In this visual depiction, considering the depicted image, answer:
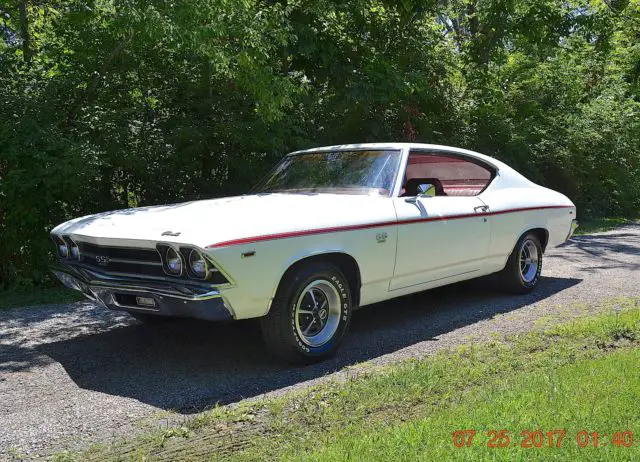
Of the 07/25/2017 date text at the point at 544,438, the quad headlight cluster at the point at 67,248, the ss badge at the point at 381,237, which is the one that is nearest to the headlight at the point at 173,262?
the quad headlight cluster at the point at 67,248

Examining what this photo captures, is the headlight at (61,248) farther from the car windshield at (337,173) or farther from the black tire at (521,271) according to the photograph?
the black tire at (521,271)

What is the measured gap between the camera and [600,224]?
1612cm

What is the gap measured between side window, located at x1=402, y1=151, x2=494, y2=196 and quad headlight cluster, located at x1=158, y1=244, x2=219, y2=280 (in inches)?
99.9

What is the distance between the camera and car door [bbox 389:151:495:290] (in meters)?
5.69

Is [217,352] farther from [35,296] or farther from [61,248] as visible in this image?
[35,296]

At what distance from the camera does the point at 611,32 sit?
1777 cm

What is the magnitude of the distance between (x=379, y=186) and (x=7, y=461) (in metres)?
3.49

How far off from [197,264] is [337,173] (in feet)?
6.74

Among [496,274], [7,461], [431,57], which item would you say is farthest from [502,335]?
[431,57]

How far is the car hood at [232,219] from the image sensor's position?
15.0ft

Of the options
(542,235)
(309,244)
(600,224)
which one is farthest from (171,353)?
(600,224)

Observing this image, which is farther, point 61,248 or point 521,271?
point 521,271

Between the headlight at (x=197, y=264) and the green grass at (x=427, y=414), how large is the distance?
35.1 inches

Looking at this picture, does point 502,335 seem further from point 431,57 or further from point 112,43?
point 431,57
